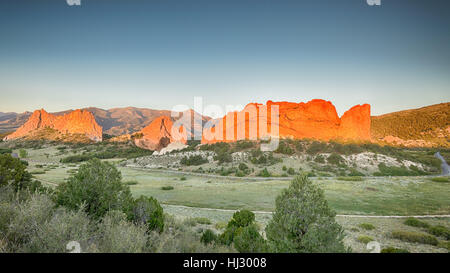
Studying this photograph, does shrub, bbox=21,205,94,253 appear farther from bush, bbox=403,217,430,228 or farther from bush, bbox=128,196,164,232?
bush, bbox=403,217,430,228

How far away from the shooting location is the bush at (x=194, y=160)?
5262cm

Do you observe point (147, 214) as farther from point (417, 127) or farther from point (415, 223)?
point (417, 127)

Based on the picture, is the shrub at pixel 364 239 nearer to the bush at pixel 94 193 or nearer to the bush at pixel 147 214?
the bush at pixel 147 214

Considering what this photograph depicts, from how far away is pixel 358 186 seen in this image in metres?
27.0

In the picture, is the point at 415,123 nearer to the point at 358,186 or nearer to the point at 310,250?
the point at 358,186

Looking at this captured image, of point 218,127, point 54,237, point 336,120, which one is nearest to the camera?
point 54,237

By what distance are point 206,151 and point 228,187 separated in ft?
108

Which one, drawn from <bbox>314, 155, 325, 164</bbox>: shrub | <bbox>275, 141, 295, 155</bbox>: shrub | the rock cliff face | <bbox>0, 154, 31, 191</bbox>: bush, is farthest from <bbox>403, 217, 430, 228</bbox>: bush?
the rock cliff face

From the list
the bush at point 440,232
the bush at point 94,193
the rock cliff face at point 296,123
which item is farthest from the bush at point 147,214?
the rock cliff face at point 296,123

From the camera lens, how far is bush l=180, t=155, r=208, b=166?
173 ft

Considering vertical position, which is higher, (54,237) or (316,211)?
A: (316,211)

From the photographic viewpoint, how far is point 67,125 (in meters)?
108

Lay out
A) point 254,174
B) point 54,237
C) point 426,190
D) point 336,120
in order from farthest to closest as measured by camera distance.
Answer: point 336,120 < point 254,174 < point 426,190 < point 54,237
